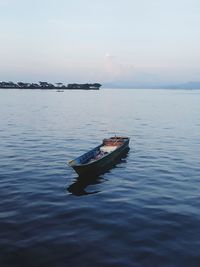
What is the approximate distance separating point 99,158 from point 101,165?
2.70ft

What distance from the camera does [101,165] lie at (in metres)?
34.7

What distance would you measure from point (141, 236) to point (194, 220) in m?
4.54

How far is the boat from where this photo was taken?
1248 inches

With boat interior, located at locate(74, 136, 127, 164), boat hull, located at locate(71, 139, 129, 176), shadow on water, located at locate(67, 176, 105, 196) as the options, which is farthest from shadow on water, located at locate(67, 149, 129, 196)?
boat interior, located at locate(74, 136, 127, 164)

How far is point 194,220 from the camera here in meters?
22.7

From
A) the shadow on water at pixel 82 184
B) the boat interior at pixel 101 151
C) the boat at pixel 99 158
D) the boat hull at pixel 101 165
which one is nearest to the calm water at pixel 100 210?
the shadow on water at pixel 82 184

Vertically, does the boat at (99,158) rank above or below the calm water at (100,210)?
above

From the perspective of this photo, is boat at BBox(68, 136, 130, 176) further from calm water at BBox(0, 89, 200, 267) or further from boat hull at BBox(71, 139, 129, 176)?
calm water at BBox(0, 89, 200, 267)

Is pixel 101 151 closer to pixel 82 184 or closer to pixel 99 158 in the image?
pixel 99 158

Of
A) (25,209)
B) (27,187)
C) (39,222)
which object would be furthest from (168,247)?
(27,187)

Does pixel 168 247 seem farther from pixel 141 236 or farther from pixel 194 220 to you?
pixel 194 220

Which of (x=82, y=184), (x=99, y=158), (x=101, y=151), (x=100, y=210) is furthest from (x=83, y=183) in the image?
(x=101, y=151)

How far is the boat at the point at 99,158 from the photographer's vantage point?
1248 inches

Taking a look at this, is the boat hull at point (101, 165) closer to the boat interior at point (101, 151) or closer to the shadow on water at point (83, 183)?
the shadow on water at point (83, 183)
